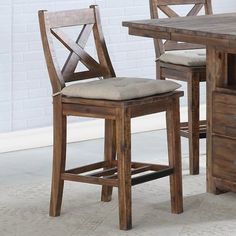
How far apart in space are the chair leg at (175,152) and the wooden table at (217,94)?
0.89 ft

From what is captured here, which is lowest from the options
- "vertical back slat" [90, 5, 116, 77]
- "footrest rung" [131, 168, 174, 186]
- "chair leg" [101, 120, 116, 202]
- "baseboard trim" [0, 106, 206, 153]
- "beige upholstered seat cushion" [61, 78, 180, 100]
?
"baseboard trim" [0, 106, 206, 153]

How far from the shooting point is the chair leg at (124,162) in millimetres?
3467

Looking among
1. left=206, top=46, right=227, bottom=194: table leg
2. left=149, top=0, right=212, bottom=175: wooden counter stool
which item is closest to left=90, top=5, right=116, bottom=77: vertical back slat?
left=206, top=46, right=227, bottom=194: table leg

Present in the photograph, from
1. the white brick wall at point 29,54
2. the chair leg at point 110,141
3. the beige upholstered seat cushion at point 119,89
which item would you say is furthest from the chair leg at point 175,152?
the white brick wall at point 29,54

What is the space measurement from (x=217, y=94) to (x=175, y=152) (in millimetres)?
366

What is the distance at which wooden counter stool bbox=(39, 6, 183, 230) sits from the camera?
11.5 ft

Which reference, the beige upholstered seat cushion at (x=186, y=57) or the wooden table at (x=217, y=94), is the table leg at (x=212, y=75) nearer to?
the wooden table at (x=217, y=94)

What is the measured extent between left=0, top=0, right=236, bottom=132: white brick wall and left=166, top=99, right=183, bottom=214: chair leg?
151 centimetres

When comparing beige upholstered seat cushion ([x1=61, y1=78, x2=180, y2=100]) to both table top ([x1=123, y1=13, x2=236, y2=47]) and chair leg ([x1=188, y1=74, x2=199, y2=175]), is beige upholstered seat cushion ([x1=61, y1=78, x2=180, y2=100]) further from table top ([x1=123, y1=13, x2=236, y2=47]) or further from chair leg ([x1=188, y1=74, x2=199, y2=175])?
chair leg ([x1=188, y1=74, x2=199, y2=175])

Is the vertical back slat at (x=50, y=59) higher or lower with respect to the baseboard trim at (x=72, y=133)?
higher

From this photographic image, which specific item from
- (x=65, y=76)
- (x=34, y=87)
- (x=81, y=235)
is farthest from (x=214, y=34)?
(x=34, y=87)

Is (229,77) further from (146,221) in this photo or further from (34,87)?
(34,87)

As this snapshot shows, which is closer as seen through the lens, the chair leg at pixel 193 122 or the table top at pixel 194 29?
the table top at pixel 194 29

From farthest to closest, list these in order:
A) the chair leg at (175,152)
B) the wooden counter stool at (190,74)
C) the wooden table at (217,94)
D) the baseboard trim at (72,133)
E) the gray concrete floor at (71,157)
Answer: the baseboard trim at (72,133) → the gray concrete floor at (71,157) → the wooden counter stool at (190,74) → the wooden table at (217,94) → the chair leg at (175,152)
